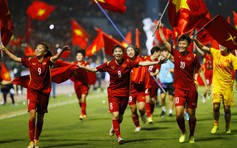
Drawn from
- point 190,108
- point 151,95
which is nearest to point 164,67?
point 151,95

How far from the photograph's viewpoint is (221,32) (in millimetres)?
12844

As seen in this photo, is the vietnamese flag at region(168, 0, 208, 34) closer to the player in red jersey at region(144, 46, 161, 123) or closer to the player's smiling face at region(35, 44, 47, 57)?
the player in red jersey at region(144, 46, 161, 123)

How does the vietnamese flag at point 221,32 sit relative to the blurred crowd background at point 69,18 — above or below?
below

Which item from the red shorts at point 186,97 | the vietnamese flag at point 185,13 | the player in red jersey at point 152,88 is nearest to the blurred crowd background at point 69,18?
the player in red jersey at point 152,88

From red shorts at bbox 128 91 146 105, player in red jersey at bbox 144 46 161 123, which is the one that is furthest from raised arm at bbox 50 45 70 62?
player in red jersey at bbox 144 46 161 123

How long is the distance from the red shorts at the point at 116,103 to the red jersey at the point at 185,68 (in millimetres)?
1294

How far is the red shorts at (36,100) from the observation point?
11602 millimetres

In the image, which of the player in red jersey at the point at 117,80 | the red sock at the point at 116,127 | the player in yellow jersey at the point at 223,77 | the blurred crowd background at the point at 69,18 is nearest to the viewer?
the red sock at the point at 116,127

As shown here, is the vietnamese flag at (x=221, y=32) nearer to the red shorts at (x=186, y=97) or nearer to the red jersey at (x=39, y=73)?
the red shorts at (x=186, y=97)

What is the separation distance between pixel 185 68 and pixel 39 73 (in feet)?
9.73

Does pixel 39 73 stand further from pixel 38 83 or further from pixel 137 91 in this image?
pixel 137 91

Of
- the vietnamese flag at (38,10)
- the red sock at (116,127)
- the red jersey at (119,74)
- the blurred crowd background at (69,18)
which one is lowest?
the red sock at (116,127)

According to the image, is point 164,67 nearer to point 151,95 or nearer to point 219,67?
point 151,95

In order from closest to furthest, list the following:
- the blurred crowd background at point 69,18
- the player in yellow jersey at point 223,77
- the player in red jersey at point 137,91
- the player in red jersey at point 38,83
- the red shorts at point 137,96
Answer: the player in red jersey at point 38,83 < the player in yellow jersey at point 223,77 < the player in red jersey at point 137,91 < the red shorts at point 137,96 < the blurred crowd background at point 69,18
